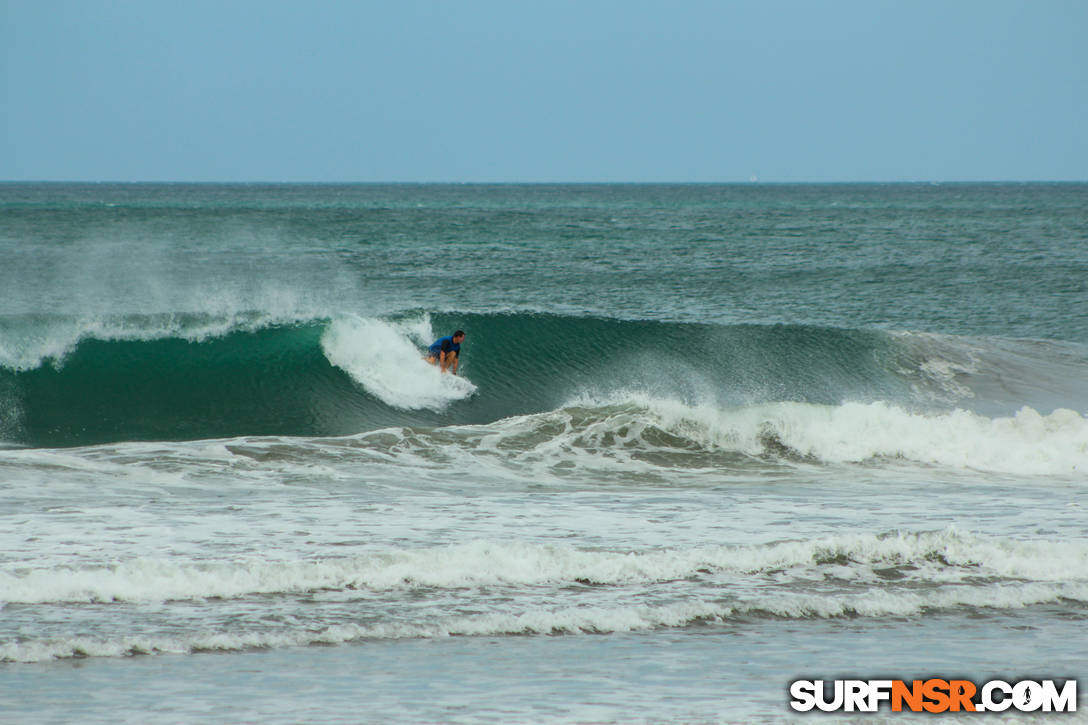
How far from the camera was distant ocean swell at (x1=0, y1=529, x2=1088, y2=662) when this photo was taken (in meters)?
6.25

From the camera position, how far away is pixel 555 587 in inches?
278

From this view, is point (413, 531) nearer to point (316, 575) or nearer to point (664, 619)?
point (316, 575)

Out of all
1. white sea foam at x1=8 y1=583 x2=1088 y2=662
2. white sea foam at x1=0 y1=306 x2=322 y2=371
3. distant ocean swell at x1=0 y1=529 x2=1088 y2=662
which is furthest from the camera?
white sea foam at x1=0 y1=306 x2=322 y2=371

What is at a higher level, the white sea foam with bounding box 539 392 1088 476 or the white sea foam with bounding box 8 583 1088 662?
the white sea foam with bounding box 539 392 1088 476

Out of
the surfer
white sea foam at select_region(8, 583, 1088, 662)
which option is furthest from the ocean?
the surfer

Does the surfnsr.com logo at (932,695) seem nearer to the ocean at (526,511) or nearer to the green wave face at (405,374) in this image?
the ocean at (526,511)

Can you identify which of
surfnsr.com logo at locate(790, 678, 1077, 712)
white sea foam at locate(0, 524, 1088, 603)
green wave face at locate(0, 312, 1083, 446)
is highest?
green wave face at locate(0, 312, 1083, 446)

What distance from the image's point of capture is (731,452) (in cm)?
A: 1270

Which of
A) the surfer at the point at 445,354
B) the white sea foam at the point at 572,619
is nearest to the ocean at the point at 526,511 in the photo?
the white sea foam at the point at 572,619

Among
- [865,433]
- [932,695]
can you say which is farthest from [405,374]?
[932,695]

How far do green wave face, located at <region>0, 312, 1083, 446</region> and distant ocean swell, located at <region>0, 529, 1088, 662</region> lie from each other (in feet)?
21.4

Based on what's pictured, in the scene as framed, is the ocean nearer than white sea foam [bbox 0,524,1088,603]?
Yes

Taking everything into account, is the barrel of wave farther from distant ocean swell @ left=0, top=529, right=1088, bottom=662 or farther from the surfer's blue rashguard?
distant ocean swell @ left=0, top=529, right=1088, bottom=662

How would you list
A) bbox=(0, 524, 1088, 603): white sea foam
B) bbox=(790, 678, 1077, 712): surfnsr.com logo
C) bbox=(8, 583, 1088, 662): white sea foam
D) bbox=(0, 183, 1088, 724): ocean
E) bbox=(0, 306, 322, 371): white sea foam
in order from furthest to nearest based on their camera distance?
bbox=(0, 306, 322, 371): white sea foam, bbox=(0, 524, 1088, 603): white sea foam, bbox=(8, 583, 1088, 662): white sea foam, bbox=(0, 183, 1088, 724): ocean, bbox=(790, 678, 1077, 712): surfnsr.com logo
